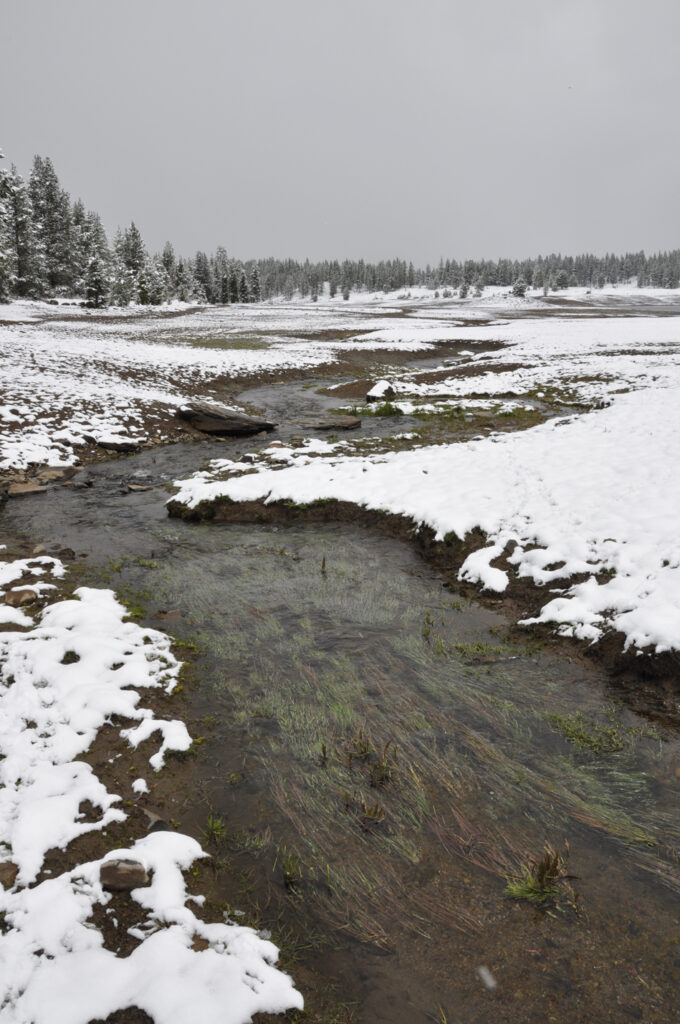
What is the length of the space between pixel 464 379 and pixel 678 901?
2758 cm

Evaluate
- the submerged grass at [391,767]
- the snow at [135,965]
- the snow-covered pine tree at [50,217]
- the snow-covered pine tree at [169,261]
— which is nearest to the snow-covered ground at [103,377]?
the submerged grass at [391,767]

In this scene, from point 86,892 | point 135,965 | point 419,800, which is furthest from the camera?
point 419,800

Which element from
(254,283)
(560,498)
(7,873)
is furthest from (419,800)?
(254,283)

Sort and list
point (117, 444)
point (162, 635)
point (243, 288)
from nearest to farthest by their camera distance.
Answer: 1. point (162, 635)
2. point (117, 444)
3. point (243, 288)

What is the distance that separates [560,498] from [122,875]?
362 inches

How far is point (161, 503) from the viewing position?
42.5ft

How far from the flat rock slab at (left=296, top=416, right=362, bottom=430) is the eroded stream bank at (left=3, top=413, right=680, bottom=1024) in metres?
12.1

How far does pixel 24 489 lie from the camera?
1308cm

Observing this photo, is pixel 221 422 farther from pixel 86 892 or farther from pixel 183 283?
pixel 183 283

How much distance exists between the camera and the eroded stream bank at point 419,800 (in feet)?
11.1

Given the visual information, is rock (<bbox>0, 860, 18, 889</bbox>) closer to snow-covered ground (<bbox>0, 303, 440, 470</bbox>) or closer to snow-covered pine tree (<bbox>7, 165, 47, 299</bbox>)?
snow-covered ground (<bbox>0, 303, 440, 470</bbox>)

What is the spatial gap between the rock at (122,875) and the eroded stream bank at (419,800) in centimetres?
53

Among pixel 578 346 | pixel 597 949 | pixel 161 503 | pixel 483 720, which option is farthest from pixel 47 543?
pixel 578 346

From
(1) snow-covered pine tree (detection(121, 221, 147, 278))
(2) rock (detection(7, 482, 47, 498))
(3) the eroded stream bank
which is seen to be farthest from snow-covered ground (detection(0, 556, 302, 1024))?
(1) snow-covered pine tree (detection(121, 221, 147, 278))
